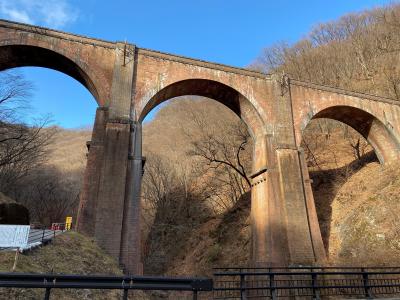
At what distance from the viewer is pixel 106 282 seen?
3.68 m

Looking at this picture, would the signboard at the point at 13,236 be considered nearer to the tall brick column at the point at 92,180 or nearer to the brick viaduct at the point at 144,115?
the brick viaduct at the point at 144,115

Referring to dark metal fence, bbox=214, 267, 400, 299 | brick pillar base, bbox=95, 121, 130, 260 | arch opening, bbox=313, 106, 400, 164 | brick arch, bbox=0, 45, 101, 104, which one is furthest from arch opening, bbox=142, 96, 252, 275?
brick arch, bbox=0, 45, 101, 104

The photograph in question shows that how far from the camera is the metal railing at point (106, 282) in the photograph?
3445 mm

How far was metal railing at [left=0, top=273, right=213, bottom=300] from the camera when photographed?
345cm

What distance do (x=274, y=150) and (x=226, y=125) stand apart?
652 inches

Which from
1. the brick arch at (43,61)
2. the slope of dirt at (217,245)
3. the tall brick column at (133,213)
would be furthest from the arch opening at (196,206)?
the brick arch at (43,61)

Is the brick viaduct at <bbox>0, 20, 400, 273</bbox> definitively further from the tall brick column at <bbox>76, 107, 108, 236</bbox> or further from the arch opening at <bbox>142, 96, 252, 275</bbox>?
the arch opening at <bbox>142, 96, 252, 275</bbox>

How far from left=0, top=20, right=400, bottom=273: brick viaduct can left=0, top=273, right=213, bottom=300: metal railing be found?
8695mm

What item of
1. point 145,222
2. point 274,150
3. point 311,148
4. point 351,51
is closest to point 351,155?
point 311,148

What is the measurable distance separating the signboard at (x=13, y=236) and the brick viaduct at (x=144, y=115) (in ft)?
16.5

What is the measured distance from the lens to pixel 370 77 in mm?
32812

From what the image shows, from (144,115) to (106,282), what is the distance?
12082 millimetres

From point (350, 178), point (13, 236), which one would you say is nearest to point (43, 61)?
point (13, 236)

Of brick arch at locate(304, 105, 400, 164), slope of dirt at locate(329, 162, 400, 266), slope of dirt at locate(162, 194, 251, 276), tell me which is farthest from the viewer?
slope of dirt at locate(162, 194, 251, 276)
